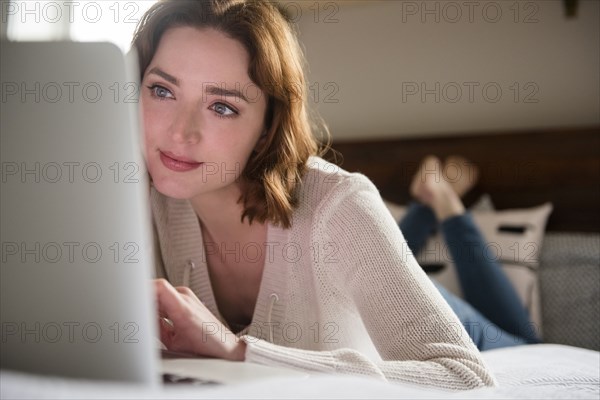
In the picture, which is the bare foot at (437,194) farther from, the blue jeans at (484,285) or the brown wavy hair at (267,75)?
the brown wavy hair at (267,75)

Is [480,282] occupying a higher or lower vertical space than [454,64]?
lower

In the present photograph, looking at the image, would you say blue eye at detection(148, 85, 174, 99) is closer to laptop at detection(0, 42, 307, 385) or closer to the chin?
the chin

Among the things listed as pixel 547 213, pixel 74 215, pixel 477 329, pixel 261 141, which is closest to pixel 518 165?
pixel 547 213

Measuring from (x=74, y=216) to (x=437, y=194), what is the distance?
1096 mm

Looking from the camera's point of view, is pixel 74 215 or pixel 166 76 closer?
pixel 74 215

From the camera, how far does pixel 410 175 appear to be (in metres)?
1.63

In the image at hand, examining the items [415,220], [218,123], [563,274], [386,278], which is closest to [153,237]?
[218,123]

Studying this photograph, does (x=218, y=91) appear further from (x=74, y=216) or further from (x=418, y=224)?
(x=418, y=224)

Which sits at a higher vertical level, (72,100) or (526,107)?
(526,107)

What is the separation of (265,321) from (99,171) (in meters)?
0.41

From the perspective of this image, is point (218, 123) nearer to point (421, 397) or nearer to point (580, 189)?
point (421, 397)

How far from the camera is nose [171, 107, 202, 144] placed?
2.26ft

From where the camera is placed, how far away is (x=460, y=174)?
5.07 ft

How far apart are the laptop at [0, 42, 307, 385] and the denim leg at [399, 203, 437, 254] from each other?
1.08 m
